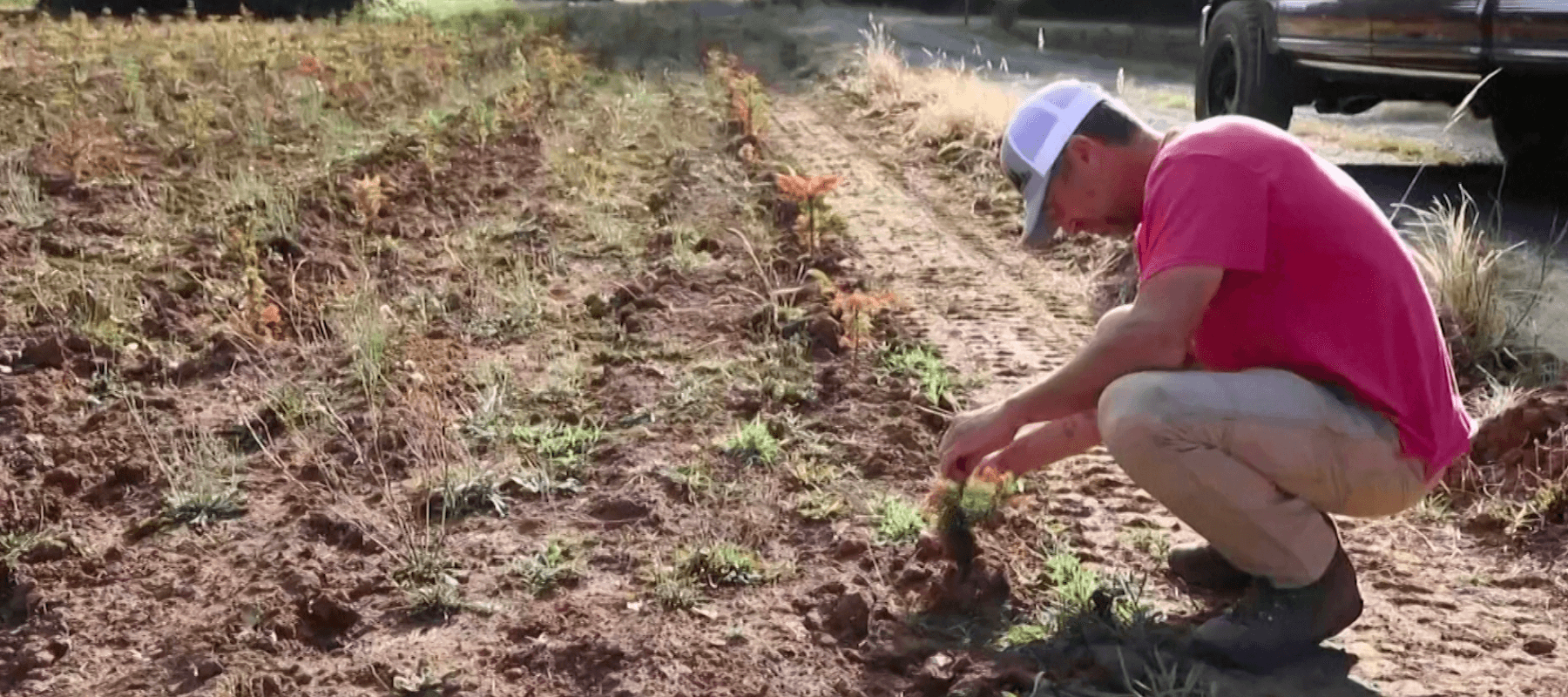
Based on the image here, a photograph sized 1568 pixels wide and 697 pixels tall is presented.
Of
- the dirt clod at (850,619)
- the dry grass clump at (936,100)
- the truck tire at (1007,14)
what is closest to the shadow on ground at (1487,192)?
the dry grass clump at (936,100)

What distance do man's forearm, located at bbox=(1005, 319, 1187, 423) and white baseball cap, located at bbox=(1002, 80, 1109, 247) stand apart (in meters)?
0.24

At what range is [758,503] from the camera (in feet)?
11.6

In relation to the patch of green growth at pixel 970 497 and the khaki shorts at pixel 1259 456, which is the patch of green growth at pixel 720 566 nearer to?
the patch of green growth at pixel 970 497

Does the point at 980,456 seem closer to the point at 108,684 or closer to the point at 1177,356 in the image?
the point at 1177,356

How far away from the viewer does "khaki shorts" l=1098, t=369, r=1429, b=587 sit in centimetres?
256

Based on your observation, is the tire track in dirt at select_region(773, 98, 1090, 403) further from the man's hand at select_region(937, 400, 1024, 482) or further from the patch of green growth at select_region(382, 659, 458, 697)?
the patch of green growth at select_region(382, 659, 458, 697)

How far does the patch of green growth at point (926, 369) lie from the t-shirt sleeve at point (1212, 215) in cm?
168

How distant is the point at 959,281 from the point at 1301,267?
3073 mm

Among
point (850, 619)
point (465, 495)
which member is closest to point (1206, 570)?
point (850, 619)

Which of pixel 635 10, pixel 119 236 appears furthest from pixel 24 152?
pixel 635 10

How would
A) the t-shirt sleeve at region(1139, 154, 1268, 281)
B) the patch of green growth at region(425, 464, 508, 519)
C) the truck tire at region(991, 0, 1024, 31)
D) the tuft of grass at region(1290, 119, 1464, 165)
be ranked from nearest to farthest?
the t-shirt sleeve at region(1139, 154, 1268, 281), the patch of green growth at region(425, 464, 508, 519), the tuft of grass at region(1290, 119, 1464, 165), the truck tire at region(991, 0, 1024, 31)

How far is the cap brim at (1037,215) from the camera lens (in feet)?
8.79

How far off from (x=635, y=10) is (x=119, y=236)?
706 inches

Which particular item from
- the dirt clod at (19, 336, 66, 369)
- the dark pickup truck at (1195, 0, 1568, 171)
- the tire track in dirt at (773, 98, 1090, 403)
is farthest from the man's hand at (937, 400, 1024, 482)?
the dark pickup truck at (1195, 0, 1568, 171)
